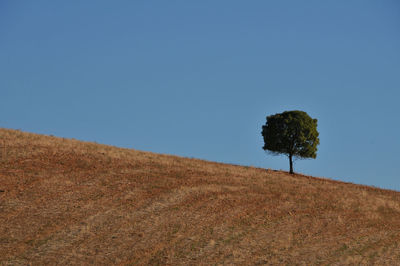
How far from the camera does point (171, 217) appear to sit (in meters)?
27.4

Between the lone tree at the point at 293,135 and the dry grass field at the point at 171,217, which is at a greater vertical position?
the lone tree at the point at 293,135

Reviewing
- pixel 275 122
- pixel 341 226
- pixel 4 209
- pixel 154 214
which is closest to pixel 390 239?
pixel 341 226

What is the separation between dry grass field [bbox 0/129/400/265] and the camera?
75.9 ft

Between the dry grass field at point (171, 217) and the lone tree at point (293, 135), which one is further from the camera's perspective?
the lone tree at point (293, 135)

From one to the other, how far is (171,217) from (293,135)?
33646 millimetres

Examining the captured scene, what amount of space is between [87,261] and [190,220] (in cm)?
698

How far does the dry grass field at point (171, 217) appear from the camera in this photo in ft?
75.9

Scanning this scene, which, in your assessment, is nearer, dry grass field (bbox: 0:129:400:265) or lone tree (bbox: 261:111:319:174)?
dry grass field (bbox: 0:129:400:265)

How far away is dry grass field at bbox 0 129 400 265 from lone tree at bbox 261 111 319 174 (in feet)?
56.1

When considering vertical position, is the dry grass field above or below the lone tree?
below

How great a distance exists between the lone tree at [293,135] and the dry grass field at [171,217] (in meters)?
17.1

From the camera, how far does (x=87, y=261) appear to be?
22094 mm

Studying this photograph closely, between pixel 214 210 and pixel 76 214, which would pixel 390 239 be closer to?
pixel 214 210

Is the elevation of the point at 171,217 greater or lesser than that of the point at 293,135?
lesser
